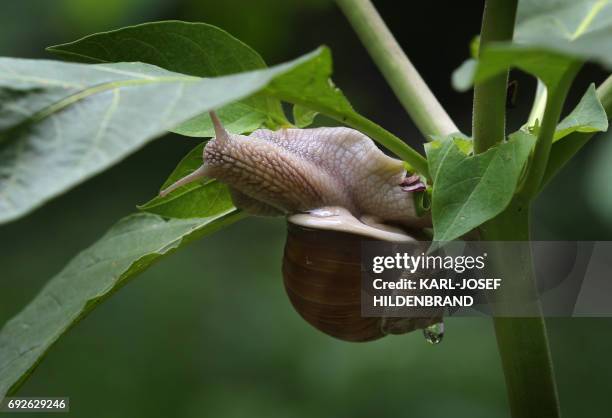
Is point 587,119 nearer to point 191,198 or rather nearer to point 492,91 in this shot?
point 492,91

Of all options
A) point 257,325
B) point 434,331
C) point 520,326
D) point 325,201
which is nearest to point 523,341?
point 520,326

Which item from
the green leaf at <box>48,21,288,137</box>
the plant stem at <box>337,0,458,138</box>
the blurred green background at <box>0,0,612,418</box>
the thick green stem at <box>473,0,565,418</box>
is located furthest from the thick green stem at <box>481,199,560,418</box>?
the blurred green background at <box>0,0,612,418</box>

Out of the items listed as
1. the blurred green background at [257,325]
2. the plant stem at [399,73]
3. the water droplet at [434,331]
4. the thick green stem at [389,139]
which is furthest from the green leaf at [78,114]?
the blurred green background at [257,325]

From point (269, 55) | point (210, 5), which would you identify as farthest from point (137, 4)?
point (269, 55)

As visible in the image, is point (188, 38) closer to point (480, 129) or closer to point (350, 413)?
point (480, 129)

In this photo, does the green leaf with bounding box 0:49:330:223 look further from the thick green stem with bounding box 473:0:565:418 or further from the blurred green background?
the blurred green background
